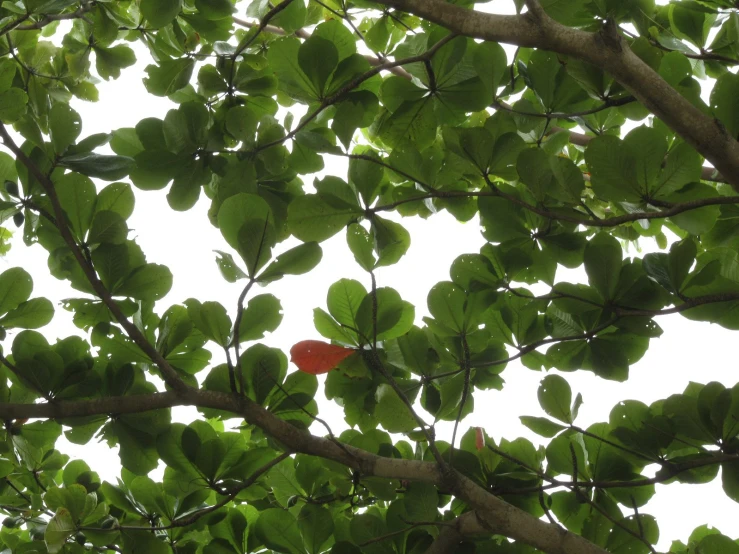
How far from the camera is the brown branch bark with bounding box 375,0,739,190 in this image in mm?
887

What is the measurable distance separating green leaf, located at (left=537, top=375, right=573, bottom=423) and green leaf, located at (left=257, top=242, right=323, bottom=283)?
485 mm

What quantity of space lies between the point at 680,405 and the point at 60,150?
118cm

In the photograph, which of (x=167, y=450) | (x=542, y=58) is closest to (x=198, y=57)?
(x=542, y=58)

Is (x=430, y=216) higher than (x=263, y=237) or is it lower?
higher

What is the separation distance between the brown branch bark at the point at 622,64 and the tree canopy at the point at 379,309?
0.09 ft

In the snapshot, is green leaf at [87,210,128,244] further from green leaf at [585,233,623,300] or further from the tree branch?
green leaf at [585,233,623,300]

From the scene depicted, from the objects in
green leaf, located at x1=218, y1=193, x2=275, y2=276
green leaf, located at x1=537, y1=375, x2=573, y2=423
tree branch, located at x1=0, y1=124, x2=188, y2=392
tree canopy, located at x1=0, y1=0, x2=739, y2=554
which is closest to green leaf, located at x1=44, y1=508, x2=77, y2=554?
tree canopy, located at x1=0, y1=0, x2=739, y2=554

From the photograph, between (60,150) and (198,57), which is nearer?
(60,150)

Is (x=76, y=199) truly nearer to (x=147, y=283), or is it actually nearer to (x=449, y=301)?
(x=147, y=283)

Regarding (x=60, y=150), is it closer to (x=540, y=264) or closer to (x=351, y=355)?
(x=351, y=355)

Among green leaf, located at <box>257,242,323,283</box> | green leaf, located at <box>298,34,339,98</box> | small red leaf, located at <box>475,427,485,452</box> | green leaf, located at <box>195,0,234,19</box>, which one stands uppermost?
green leaf, located at <box>195,0,234,19</box>

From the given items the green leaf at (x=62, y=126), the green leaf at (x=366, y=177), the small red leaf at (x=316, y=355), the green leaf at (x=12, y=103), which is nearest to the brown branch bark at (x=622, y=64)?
the green leaf at (x=366, y=177)

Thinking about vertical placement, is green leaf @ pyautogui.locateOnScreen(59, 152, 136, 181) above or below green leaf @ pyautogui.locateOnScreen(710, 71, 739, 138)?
above

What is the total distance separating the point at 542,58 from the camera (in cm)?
127
